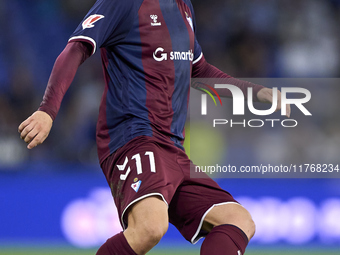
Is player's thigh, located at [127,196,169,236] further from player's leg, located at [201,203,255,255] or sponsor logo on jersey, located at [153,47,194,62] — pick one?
sponsor logo on jersey, located at [153,47,194,62]

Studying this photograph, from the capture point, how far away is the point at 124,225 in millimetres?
2180

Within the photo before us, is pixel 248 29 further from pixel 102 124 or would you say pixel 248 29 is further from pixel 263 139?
pixel 102 124

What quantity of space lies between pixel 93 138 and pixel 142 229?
121 inches

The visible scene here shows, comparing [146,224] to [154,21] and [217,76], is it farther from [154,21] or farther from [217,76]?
[217,76]

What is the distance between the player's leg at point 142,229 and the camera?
199 centimetres

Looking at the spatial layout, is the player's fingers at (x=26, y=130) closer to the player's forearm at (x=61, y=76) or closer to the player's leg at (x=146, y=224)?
the player's forearm at (x=61, y=76)

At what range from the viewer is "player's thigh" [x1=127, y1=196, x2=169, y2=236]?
6.52ft

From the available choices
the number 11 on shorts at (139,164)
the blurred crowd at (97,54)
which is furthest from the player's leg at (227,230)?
the blurred crowd at (97,54)

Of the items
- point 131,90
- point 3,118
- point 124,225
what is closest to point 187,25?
point 131,90

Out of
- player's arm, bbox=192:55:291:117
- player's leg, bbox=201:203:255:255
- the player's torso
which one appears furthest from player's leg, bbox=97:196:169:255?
player's arm, bbox=192:55:291:117

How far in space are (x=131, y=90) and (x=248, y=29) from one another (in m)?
3.68

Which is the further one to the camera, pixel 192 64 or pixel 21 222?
pixel 21 222

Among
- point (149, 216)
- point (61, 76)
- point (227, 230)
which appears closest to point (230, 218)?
point (227, 230)

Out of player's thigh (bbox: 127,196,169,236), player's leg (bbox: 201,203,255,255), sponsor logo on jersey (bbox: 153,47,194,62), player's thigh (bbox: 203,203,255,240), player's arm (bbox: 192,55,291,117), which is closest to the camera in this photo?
player's thigh (bbox: 127,196,169,236)
